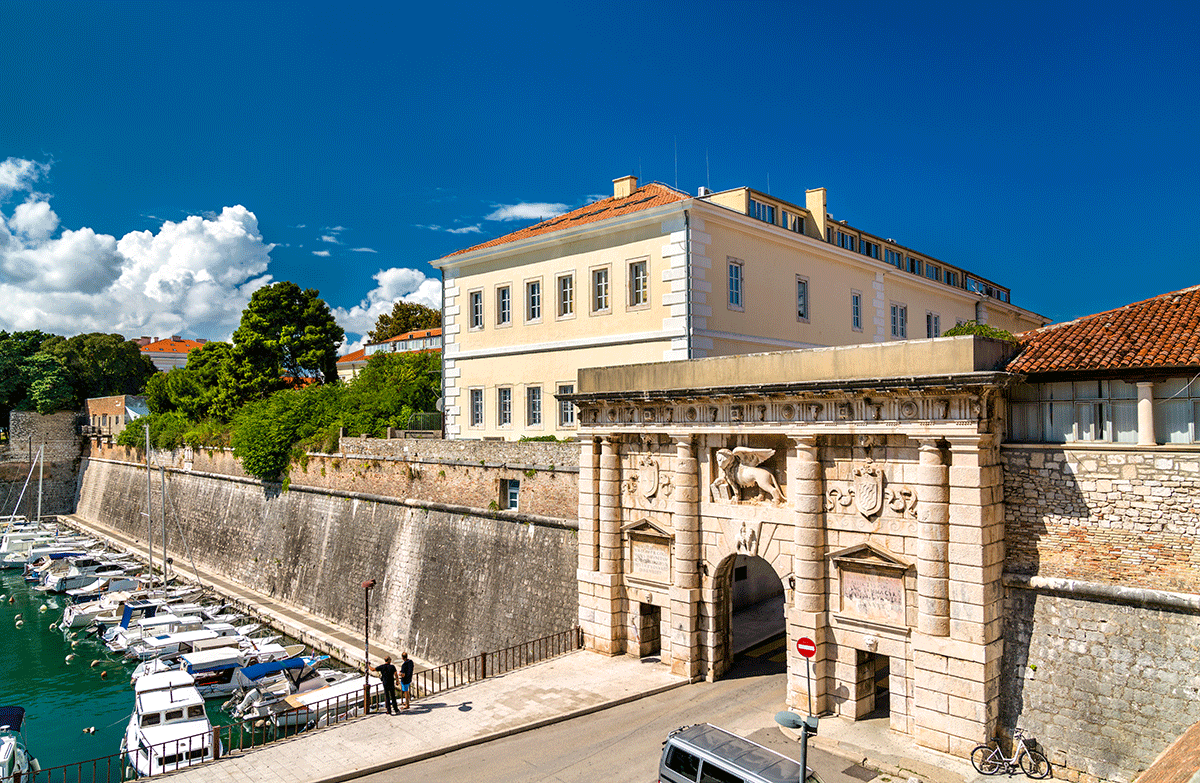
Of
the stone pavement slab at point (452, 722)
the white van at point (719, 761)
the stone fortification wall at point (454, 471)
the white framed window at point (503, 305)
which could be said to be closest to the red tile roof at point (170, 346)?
the stone fortification wall at point (454, 471)

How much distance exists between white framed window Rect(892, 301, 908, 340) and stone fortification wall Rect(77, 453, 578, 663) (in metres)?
18.1

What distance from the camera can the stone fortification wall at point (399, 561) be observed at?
2189 centimetres

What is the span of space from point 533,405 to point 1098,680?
57.9 feet

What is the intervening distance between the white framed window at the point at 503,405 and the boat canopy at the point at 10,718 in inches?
627

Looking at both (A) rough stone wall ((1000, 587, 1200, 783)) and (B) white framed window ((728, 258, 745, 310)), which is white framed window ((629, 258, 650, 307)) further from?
(A) rough stone wall ((1000, 587, 1200, 783))

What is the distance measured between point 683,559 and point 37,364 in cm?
6660

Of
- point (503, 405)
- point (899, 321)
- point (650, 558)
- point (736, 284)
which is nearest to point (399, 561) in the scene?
point (503, 405)

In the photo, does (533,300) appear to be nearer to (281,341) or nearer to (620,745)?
(620,745)

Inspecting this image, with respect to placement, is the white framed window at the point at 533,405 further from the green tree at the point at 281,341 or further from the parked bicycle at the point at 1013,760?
the green tree at the point at 281,341

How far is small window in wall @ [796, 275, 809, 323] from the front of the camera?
2609 cm

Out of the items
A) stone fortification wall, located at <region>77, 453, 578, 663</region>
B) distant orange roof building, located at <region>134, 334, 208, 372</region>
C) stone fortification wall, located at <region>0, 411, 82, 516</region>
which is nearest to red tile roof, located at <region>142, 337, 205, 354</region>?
distant orange roof building, located at <region>134, 334, 208, 372</region>

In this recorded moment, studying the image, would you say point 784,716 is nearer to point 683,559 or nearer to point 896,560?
point 896,560

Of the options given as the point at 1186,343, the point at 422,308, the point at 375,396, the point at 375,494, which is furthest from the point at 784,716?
the point at 422,308

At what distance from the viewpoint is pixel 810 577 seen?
14109 mm
